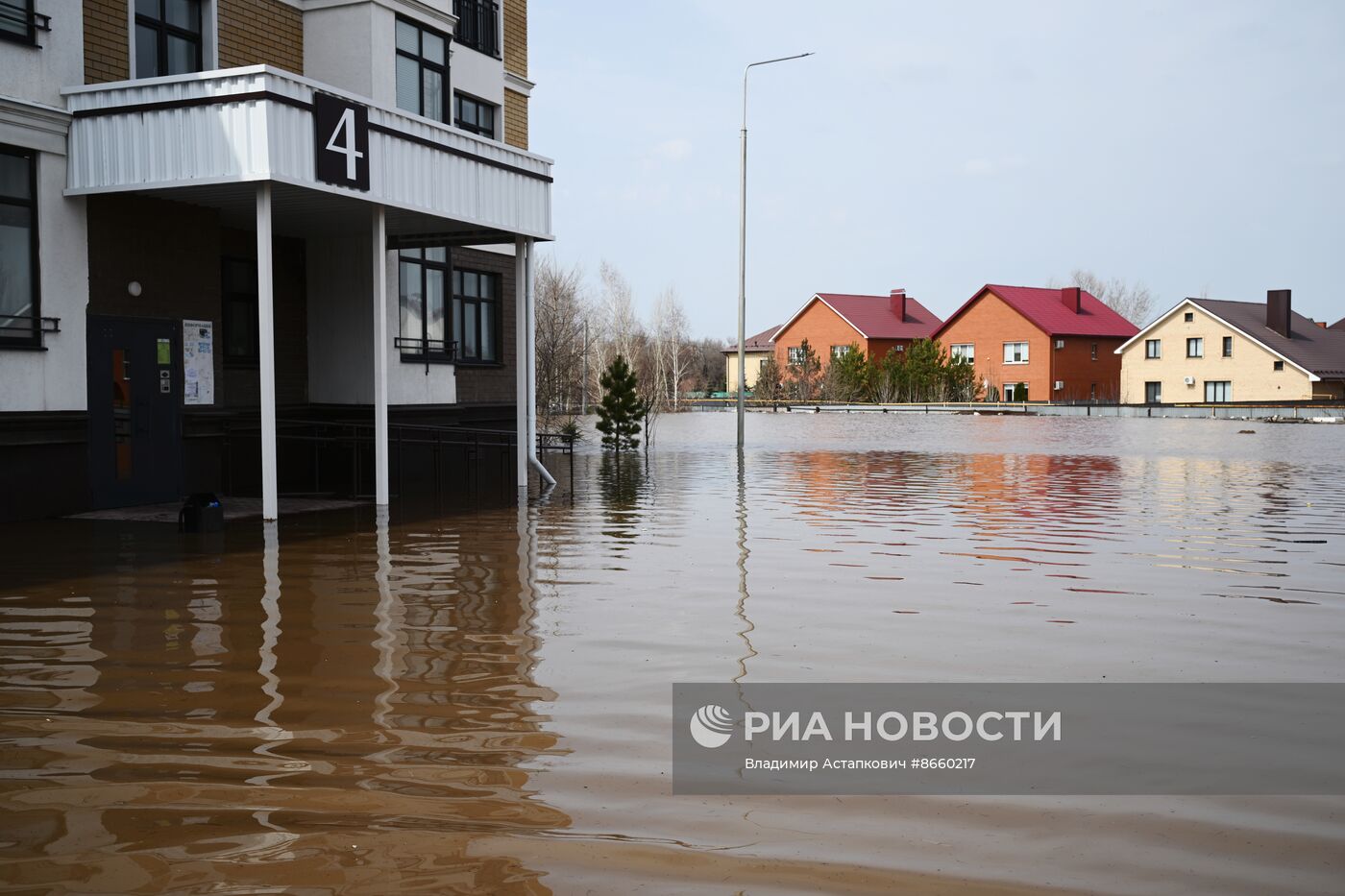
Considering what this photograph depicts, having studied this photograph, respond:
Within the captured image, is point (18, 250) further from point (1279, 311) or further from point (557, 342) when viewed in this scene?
point (1279, 311)

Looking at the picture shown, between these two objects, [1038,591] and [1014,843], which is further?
[1038,591]

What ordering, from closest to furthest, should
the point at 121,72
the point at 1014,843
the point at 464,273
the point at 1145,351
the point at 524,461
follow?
the point at 1014,843
the point at 121,72
the point at 524,461
the point at 464,273
the point at 1145,351

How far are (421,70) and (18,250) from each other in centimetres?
864

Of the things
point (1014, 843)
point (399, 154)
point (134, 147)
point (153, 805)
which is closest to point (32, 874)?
point (153, 805)

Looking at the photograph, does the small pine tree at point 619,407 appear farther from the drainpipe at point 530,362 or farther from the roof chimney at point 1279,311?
the roof chimney at point 1279,311

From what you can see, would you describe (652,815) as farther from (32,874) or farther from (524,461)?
(524,461)

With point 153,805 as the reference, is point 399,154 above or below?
above

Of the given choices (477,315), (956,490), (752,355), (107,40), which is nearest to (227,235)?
(107,40)

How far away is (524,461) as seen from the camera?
20.2 metres

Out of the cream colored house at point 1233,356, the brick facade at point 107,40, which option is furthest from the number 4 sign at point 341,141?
the cream colored house at point 1233,356

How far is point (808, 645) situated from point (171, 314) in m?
12.0

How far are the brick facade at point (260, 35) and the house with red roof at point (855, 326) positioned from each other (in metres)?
70.6

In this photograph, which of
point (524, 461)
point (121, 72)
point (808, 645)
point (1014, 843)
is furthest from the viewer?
point (524, 461)

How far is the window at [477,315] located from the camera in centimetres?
2402
